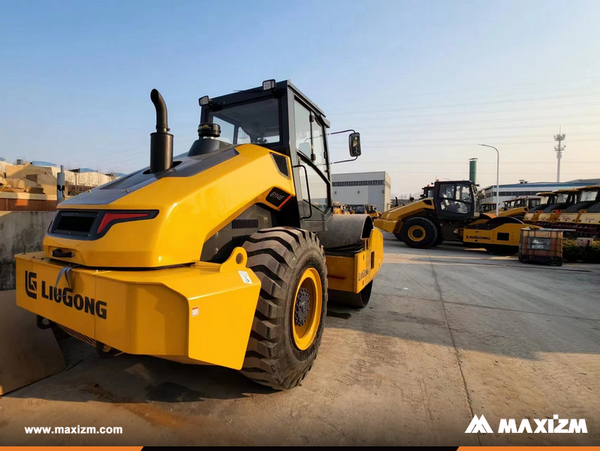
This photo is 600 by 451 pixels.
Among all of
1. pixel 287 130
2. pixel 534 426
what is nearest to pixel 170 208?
pixel 287 130

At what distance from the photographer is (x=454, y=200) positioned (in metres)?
12.6

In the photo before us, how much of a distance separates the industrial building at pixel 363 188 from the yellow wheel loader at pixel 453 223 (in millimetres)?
55616

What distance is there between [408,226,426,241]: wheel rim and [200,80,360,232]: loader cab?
10.0 metres

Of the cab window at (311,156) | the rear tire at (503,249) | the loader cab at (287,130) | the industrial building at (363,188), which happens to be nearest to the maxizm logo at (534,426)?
the loader cab at (287,130)

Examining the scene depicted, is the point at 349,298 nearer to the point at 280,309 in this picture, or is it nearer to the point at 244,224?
the point at 244,224

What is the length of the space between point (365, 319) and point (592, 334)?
2628 millimetres

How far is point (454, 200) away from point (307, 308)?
11487 mm

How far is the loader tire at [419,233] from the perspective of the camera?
1292 cm

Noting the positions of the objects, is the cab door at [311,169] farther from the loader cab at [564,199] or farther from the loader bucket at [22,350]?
the loader cab at [564,199]

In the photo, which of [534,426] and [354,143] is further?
[354,143]

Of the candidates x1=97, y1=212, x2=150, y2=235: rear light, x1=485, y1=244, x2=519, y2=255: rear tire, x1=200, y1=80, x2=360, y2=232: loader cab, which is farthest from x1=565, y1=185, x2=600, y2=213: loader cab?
x1=97, y1=212, x2=150, y2=235: rear light

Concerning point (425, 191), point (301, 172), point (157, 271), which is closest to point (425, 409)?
point (157, 271)

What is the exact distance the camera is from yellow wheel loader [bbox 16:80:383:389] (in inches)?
68.5

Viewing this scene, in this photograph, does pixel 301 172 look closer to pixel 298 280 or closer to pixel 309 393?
pixel 298 280
